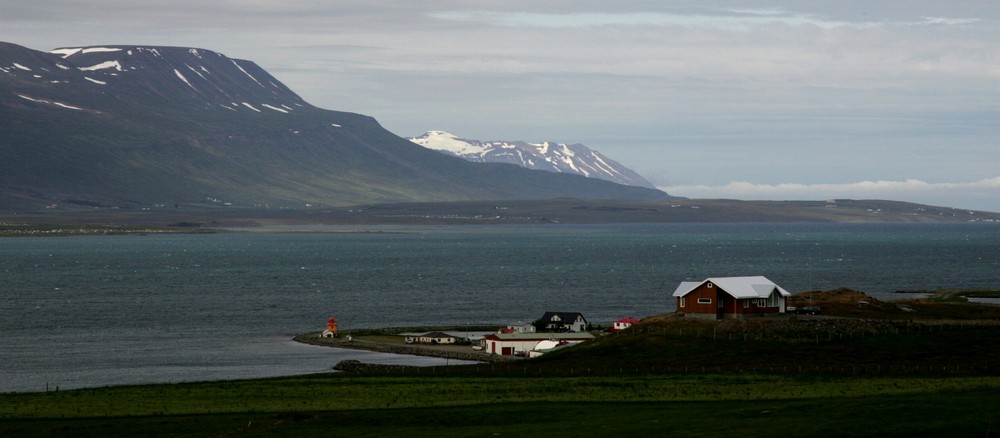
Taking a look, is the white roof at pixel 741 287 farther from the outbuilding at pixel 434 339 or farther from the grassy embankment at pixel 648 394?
the outbuilding at pixel 434 339

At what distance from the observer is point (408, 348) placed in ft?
299

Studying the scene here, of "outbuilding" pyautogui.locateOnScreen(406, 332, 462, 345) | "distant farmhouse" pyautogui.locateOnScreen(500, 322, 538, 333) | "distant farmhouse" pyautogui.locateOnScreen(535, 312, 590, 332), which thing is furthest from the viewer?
"distant farmhouse" pyautogui.locateOnScreen(535, 312, 590, 332)

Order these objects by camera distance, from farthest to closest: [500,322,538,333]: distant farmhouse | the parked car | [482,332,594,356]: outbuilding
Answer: [500,322,538,333]: distant farmhouse → the parked car → [482,332,594,356]: outbuilding

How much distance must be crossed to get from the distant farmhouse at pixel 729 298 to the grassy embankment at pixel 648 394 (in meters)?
2.62

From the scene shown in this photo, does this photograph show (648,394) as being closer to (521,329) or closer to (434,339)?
(521,329)

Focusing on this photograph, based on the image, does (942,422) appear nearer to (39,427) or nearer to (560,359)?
(39,427)

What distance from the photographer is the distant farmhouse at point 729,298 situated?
84625 mm

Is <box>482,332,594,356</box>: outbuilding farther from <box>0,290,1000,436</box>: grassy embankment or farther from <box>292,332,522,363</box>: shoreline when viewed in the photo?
<box>0,290,1000,436</box>: grassy embankment

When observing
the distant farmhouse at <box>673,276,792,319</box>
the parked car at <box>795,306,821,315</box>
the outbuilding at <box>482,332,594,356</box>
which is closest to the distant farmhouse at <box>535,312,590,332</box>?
the outbuilding at <box>482,332,594,356</box>

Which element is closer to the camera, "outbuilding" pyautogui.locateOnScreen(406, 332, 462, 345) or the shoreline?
the shoreline

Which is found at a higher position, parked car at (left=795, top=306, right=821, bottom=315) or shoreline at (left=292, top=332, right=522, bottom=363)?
parked car at (left=795, top=306, right=821, bottom=315)

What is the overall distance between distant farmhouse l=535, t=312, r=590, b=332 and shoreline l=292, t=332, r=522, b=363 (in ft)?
23.6

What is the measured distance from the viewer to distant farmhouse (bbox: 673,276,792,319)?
84625 mm

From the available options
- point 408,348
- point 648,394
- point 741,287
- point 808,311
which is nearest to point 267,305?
point 408,348
